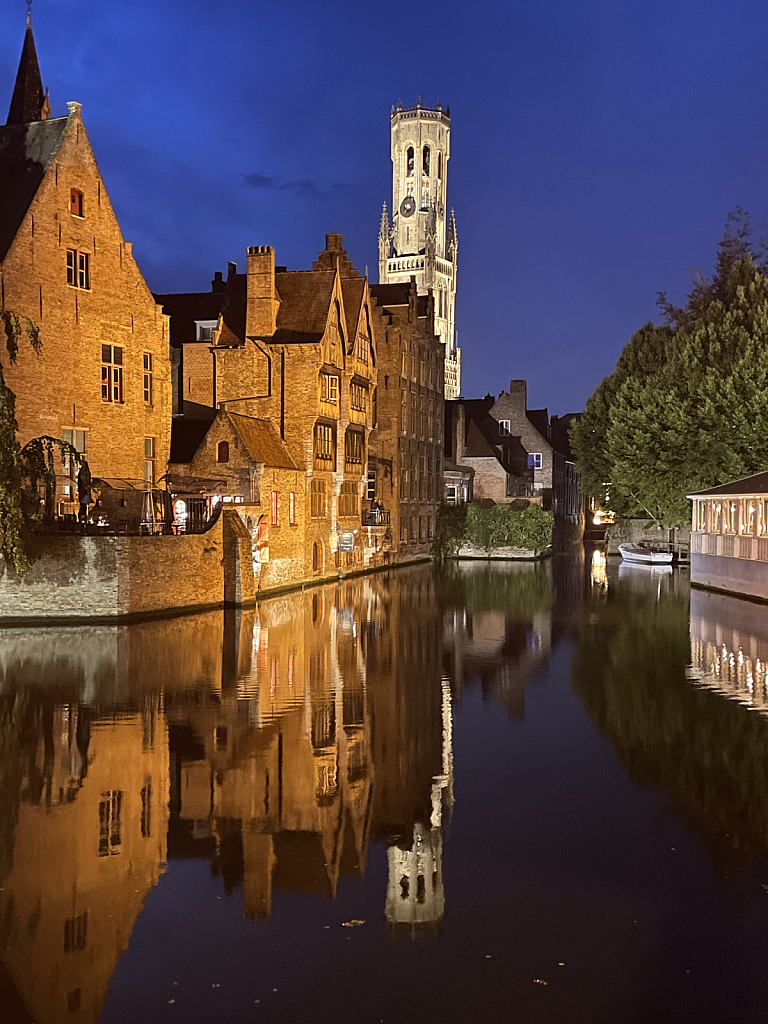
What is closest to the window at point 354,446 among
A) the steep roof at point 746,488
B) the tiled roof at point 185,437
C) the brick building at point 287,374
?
the brick building at point 287,374

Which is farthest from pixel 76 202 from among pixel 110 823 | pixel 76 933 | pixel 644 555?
pixel 644 555

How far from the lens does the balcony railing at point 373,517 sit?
54594 millimetres

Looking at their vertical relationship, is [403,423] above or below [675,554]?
above

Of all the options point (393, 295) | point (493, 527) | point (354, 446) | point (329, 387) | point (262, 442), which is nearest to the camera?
point (262, 442)

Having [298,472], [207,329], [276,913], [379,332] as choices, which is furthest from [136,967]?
[379,332]

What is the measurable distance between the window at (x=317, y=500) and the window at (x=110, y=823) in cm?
3332

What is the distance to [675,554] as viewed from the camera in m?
68.5

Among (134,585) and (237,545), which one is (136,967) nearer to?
(134,585)

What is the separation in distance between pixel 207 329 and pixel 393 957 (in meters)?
42.0

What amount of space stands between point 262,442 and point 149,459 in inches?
193

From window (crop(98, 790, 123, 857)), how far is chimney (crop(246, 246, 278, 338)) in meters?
35.2

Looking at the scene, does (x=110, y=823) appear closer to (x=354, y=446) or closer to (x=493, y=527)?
(x=354, y=446)

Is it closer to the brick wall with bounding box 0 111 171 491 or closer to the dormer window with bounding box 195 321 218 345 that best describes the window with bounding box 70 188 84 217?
the brick wall with bounding box 0 111 171 491

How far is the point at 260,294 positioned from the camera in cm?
4606
